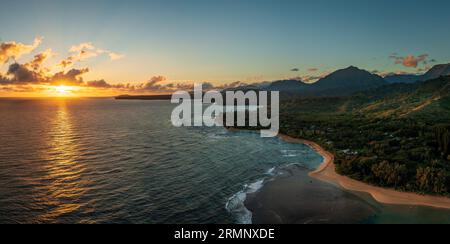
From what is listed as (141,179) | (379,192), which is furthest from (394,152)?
(141,179)

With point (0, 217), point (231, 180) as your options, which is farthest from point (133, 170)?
point (0, 217)

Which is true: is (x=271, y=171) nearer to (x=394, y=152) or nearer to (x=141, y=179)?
(x=141, y=179)

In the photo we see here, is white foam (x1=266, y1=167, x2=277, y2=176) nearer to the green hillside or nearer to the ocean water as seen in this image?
the ocean water

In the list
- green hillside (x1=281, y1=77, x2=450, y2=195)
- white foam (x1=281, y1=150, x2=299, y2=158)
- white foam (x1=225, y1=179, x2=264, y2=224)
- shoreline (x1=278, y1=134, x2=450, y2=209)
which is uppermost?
green hillside (x1=281, y1=77, x2=450, y2=195)

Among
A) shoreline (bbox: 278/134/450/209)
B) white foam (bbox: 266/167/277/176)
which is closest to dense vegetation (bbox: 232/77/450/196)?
shoreline (bbox: 278/134/450/209)

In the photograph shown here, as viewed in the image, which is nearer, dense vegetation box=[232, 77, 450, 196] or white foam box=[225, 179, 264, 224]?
white foam box=[225, 179, 264, 224]

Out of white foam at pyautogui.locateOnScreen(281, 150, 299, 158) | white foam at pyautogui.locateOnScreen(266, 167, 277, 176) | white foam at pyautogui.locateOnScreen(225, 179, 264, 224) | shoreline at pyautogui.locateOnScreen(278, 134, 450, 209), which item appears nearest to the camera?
white foam at pyautogui.locateOnScreen(225, 179, 264, 224)

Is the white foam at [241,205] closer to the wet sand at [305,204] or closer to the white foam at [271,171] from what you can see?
the wet sand at [305,204]

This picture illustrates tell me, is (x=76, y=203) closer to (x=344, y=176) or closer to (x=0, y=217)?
(x=0, y=217)
